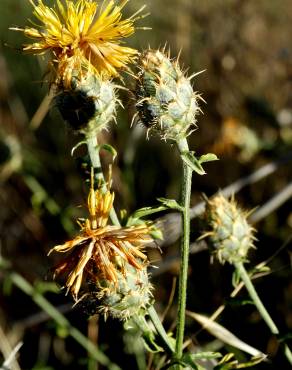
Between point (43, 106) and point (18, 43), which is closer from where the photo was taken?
point (43, 106)

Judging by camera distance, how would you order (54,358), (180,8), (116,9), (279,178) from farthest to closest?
1. (180,8)
2. (279,178)
3. (54,358)
4. (116,9)

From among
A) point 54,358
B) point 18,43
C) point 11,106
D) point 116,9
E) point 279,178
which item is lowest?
point 54,358

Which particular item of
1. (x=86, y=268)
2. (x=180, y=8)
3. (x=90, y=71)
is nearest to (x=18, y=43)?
(x=180, y=8)

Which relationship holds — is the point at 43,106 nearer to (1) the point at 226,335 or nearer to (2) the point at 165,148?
(2) the point at 165,148

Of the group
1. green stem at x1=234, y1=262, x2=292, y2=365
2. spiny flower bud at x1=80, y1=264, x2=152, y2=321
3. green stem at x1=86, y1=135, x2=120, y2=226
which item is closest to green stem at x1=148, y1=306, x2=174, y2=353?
spiny flower bud at x1=80, y1=264, x2=152, y2=321

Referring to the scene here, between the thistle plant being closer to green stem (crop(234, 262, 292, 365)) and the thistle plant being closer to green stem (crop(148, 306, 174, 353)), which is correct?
green stem (crop(234, 262, 292, 365))

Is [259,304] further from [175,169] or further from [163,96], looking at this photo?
[175,169]

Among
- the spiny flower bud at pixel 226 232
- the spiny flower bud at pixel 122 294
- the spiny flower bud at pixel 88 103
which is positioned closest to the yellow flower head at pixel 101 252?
the spiny flower bud at pixel 122 294

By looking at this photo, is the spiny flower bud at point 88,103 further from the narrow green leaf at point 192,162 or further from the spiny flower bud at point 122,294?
the spiny flower bud at point 122,294
